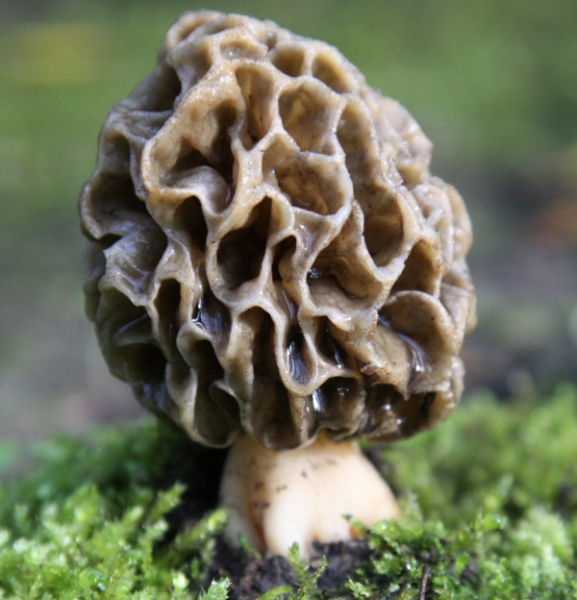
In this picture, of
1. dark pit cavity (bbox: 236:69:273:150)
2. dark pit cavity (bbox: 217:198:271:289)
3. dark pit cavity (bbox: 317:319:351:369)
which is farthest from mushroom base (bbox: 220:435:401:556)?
dark pit cavity (bbox: 236:69:273:150)

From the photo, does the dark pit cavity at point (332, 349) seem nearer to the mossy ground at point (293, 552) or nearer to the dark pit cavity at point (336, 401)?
the dark pit cavity at point (336, 401)

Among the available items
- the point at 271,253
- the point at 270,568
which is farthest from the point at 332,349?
the point at 270,568

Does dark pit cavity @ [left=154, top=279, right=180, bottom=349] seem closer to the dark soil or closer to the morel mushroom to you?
the morel mushroom

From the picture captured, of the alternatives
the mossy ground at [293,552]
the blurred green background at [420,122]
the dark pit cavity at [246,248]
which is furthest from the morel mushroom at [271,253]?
the blurred green background at [420,122]

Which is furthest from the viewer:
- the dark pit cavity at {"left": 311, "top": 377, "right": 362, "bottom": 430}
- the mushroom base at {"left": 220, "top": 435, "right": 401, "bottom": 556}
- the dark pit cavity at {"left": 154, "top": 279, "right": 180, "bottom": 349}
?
the mushroom base at {"left": 220, "top": 435, "right": 401, "bottom": 556}

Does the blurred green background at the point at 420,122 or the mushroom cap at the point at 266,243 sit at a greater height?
the mushroom cap at the point at 266,243

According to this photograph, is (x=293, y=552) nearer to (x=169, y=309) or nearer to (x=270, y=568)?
(x=270, y=568)
